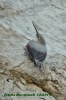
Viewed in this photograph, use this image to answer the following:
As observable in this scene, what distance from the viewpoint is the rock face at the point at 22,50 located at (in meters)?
4.55

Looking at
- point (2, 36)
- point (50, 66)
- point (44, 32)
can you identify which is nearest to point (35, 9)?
point (44, 32)

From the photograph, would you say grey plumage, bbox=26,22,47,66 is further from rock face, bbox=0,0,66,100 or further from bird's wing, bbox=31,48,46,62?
rock face, bbox=0,0,66,100

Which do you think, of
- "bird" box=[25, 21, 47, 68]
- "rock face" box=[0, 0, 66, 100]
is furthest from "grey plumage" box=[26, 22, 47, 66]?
"rock face" box=[0, 0, 66, 100]

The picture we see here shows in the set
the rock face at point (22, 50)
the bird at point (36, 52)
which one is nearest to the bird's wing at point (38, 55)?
the bird at point (36, 52)

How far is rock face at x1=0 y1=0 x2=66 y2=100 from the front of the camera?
4.55 metres

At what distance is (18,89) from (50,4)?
2632 millimetres

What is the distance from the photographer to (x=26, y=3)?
20.9 ft

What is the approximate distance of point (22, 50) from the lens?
498cm

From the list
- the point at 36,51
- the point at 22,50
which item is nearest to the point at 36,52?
the point at 36,51

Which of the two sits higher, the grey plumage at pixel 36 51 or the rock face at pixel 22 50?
the grey plumage at pixel 36 51

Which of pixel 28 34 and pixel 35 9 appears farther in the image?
pixel 35 9

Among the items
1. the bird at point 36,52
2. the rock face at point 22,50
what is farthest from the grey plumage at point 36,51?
the rock face at point 22,50

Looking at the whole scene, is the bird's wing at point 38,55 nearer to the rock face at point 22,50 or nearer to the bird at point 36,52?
the bird at point 36,52

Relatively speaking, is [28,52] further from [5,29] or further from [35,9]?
[35,9]
